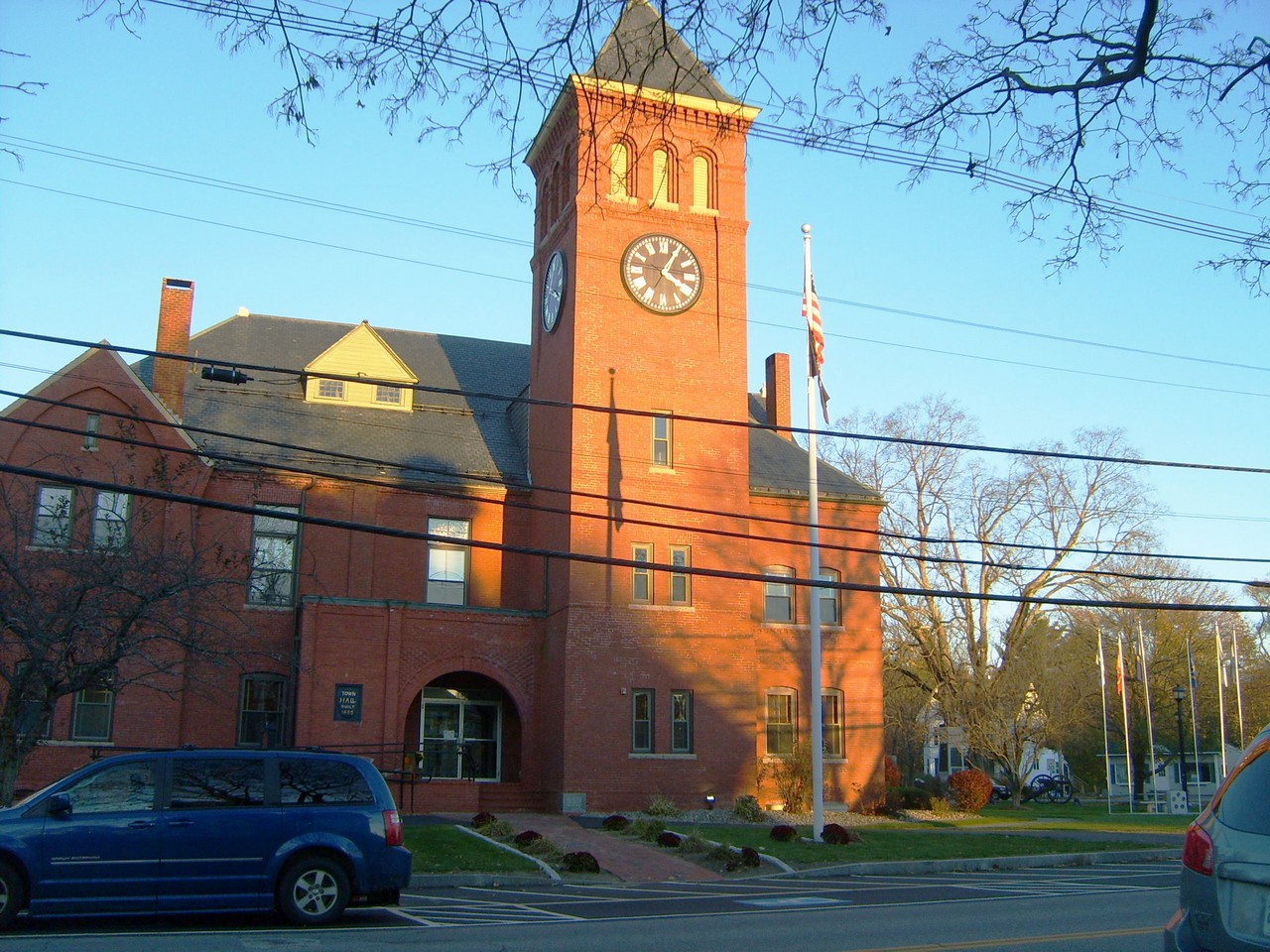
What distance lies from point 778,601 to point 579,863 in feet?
53.9

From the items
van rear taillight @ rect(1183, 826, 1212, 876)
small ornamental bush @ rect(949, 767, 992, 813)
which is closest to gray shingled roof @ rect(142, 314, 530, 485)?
small ornamental bush @ rect(949, 767, 992, 813)

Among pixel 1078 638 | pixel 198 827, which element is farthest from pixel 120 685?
pixel 1078 638

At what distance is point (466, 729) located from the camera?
32.3 m

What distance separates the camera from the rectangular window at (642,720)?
30.5 m

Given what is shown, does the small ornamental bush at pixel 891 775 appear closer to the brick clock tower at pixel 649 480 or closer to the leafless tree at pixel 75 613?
the brick clock tower at pixel 649 480

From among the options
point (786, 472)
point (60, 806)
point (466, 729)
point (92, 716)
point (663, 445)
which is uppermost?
point (786, 472)

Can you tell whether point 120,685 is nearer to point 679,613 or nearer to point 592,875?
point 592,875

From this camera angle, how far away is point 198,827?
1352 centimetres

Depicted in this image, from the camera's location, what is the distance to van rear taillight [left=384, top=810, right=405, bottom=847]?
46.7 feet

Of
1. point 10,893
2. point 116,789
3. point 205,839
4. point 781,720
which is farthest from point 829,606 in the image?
point 10,893

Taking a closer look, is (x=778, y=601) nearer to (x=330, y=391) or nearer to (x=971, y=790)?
(x=971, y=790)

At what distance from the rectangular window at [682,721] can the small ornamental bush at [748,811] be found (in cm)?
199

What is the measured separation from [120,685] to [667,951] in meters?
11.5

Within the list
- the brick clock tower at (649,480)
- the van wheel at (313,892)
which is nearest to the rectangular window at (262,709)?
the brick clock tower at (649,480)
